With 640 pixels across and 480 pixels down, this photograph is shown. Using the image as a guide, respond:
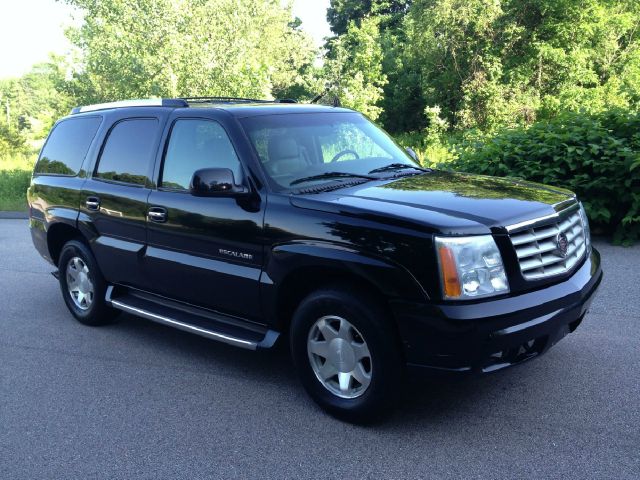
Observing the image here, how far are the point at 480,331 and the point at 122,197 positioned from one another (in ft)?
10.5

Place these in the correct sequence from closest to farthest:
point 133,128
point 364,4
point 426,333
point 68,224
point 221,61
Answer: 1. point 426,333
2. point 133,128
3. point 68,224
4. point 221,61
5. point 364,4

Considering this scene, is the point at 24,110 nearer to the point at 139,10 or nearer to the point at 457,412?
the point at 139,10

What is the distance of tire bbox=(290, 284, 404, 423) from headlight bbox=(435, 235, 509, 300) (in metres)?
0.46

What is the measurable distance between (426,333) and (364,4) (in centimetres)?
5029

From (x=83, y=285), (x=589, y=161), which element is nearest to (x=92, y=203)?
(x=83, y=285)

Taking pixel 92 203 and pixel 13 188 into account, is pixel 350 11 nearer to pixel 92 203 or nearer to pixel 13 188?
pixel 13 188

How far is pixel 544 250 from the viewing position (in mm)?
3531

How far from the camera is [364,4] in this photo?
49.5 meters

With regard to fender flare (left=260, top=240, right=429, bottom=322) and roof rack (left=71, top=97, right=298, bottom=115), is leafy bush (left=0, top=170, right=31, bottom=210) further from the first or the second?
fender flare (left=260, top=240, right=429, bottom=322)

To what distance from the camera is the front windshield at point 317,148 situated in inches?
166

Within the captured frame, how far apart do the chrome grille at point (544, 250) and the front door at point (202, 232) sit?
1.61 meters

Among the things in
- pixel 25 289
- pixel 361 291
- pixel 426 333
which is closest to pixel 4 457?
pixel 361 291

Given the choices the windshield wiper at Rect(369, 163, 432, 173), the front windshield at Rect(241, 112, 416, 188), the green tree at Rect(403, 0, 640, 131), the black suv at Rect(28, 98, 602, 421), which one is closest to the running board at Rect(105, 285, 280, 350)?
the black suv at Rect(28, 98, 602, 421)

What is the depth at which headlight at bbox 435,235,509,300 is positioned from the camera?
3.19m
